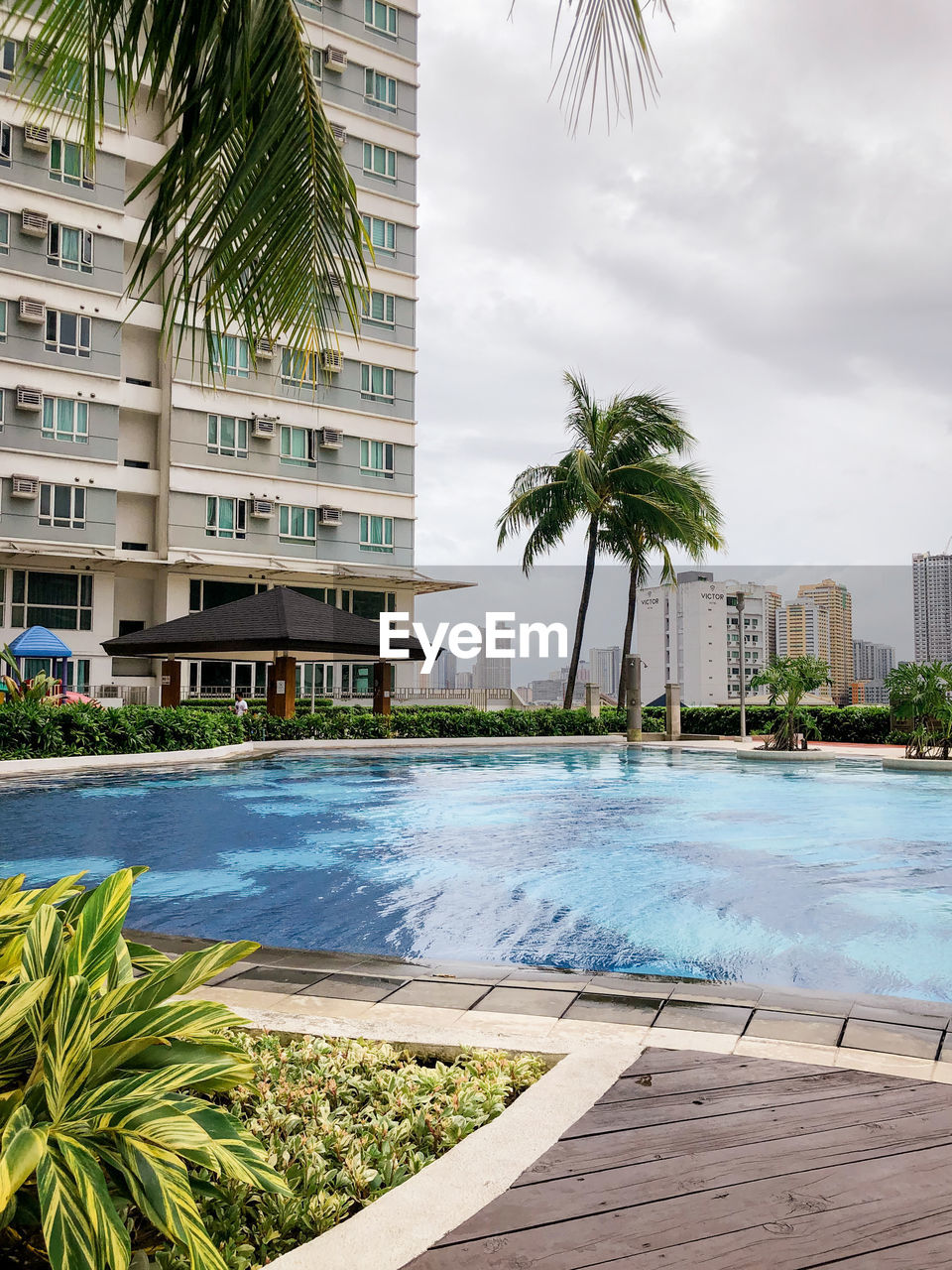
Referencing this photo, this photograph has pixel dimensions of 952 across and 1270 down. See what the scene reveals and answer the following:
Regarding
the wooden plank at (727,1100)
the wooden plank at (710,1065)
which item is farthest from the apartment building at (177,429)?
the wooden plank at (727,1100)

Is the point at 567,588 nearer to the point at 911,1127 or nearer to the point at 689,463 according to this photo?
the point at 689,463

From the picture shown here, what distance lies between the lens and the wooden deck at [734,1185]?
6.13 ft

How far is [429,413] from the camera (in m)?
34.6

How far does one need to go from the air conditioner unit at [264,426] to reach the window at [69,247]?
6.74 m

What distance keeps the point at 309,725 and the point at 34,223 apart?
18.7 m

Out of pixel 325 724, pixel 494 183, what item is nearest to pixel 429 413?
pixel 325 724

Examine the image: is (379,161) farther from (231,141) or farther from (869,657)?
(869,657)

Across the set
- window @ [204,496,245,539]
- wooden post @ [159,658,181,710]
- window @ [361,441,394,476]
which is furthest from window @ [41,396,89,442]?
wooden post @ [159,658,181,710]

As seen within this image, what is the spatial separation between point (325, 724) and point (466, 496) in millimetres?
20086

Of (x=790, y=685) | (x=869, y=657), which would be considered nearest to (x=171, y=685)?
(x=790, y=685)

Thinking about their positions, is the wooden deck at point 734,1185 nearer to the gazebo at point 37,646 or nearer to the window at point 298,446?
the gazebo at point 37,646

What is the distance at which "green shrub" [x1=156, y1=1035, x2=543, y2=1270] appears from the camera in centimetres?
203

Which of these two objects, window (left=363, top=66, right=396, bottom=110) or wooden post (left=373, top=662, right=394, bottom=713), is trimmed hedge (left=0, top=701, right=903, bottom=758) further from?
window (left=363, top=66, right=396, bottom=110)

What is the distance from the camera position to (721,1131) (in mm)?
2404
